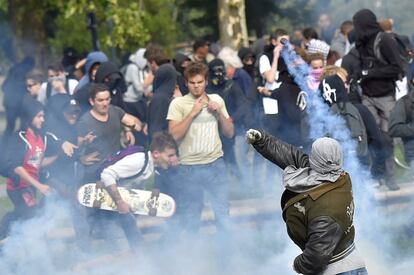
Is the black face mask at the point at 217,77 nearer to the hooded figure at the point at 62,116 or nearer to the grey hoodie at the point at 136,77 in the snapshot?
the hooded figure at the point at 62,116

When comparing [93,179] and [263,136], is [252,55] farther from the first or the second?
[263,136]

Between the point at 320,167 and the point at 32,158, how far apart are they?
4.16 metres

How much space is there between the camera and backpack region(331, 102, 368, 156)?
976 centimetres

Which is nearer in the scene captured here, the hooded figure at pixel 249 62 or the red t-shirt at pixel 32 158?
the red t-shirt at pixel 32 158

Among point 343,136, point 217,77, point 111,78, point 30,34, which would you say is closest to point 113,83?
point 111,78

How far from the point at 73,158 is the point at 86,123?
0.38 m

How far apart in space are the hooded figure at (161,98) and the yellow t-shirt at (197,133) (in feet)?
2.02

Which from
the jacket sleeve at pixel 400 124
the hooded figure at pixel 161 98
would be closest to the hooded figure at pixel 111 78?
the hooded figure at pixel 161 98

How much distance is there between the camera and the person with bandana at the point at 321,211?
19.8ft

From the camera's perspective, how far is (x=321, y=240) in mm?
6012

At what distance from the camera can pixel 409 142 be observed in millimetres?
10109

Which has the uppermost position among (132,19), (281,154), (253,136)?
(253,136)

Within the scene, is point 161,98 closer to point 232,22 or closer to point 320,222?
point 320,222

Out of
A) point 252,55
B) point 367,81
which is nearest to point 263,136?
point 367,81
